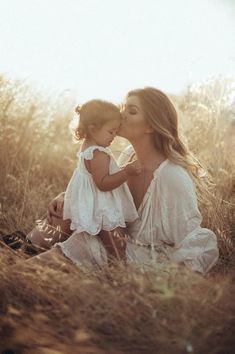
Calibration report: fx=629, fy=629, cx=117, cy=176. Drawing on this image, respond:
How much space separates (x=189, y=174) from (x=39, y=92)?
2.60 meters

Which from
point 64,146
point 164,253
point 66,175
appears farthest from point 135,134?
point 64,146

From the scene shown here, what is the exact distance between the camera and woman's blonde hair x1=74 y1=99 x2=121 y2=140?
3580mm

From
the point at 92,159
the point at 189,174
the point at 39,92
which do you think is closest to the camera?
the point at 92,159

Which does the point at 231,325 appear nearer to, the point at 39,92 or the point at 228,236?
the point at 228,236

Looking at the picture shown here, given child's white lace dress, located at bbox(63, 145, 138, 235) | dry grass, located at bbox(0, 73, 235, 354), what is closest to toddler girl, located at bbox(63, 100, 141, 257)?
child's white lace dress, located at bbox(63, 145, 138, 235)

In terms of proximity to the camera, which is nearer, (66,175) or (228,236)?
(228,236)

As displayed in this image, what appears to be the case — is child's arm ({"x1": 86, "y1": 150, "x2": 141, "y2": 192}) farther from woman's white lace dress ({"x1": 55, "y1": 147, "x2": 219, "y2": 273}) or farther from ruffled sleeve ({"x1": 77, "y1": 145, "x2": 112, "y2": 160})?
woman's white lace dress ({"x1": 55, "y1": 147, "x2": 219, "y2": 273})

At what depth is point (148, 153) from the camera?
3.83 meters

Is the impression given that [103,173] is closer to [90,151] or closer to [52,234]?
[90,151]

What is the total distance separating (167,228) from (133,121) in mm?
663

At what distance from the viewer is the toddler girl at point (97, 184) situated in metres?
3.55

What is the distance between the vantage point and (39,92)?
6023 millimetres

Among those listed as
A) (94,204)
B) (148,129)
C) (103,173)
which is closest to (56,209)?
(94,204)

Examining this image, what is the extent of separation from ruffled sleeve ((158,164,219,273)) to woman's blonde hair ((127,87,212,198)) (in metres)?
0.10
